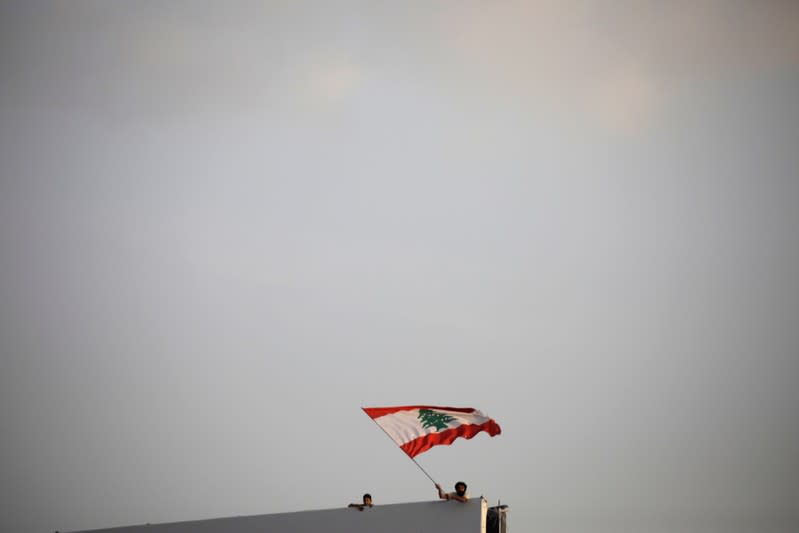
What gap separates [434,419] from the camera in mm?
22812

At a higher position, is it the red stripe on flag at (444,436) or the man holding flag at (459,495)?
the red stripe on flag at (444,436)

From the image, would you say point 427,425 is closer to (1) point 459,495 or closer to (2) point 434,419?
(2) point 434,419

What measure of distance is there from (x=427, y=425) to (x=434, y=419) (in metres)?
0.33

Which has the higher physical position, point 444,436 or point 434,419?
point 434,419

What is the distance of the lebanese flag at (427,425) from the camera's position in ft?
72.4

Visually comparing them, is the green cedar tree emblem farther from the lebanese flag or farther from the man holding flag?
the man holding flag

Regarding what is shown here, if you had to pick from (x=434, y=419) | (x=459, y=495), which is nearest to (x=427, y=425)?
(x=434, y=419)

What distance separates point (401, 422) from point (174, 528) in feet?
23.0

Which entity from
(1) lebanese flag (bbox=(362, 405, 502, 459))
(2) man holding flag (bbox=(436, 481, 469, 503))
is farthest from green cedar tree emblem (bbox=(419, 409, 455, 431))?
(2) man holding flag (bbox=(436, 481, 469, 503))

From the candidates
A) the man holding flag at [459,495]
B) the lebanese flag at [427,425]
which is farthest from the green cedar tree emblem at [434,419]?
the man holding flag at [459,495]

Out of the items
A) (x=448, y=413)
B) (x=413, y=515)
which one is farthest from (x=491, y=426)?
(x=413, y=515)

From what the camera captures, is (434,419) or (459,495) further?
(434,419)

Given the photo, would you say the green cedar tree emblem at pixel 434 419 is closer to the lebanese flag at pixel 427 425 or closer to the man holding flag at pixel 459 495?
the lebanese flag at pixel 427 425

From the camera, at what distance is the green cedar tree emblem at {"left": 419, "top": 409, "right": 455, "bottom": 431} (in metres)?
22.6
